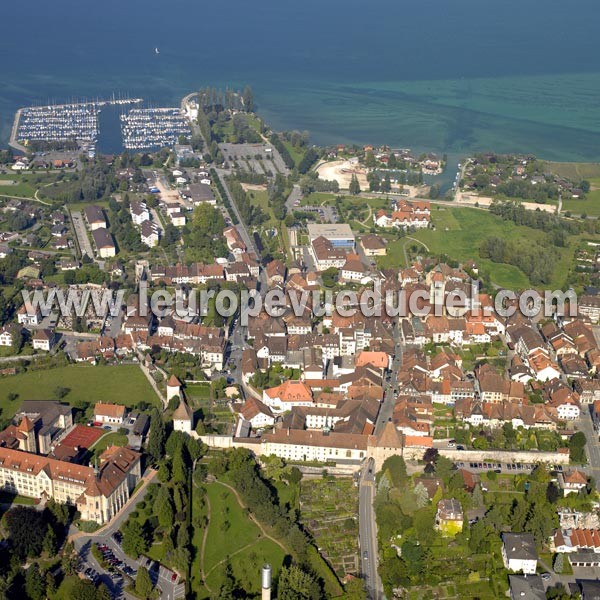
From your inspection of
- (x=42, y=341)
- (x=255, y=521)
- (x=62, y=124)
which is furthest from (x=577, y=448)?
(x=62, y=124)

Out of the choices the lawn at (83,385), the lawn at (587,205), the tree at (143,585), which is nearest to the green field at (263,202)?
the lawn at (83,385)

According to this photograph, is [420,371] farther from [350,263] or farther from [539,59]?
[539,59]

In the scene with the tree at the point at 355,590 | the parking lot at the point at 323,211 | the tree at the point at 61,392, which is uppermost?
the tree at the point at 355,590

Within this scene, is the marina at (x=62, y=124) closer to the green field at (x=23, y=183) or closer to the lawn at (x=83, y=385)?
the green field at (x=23, y=183)

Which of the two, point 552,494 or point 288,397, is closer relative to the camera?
point 552,494

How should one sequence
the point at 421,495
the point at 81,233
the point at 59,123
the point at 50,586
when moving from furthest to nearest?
the point at 59,123
the point at 81,233
the point at 421,495
the point at 50,586

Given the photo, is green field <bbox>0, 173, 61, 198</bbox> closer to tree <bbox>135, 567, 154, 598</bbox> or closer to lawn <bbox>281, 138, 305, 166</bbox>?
lawn <bbox>281, 138, 305, 166</bbox>

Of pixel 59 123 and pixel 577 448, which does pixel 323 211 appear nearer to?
pixel 577 448
